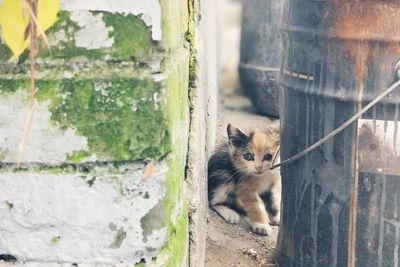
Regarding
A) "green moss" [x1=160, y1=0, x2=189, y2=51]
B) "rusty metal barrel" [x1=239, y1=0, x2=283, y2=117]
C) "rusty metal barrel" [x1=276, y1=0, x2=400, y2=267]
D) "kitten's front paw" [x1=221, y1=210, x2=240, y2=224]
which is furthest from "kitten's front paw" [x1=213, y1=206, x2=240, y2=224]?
"rusty metal barrel" [x1=239, y1=0, x2=283, y2=117]

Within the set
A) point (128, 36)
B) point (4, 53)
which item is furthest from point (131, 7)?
point (4, 53)

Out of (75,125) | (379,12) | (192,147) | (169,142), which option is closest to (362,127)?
(379,12)

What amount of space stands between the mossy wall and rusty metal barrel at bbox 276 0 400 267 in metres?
1.07

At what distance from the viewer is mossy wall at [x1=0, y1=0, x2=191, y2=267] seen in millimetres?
1959

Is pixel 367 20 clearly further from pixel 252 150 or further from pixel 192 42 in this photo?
pixel 252 150

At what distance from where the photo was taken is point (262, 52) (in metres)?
6.15

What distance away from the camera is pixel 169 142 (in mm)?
2051

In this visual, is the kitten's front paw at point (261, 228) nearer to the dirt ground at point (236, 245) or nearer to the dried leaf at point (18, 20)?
the dirt ground at point (236, 245)

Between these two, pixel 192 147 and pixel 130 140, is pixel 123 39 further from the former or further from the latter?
pixel 192 147

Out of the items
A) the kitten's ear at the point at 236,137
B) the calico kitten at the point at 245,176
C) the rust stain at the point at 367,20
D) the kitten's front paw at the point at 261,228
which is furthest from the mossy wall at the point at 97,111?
the kitten's ear at the point at 236,137

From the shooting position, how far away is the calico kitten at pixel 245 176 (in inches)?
169

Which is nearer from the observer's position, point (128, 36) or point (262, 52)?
point (128, 36)

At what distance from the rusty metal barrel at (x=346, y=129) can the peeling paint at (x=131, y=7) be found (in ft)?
3.76

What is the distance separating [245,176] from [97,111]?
256 centimetres
